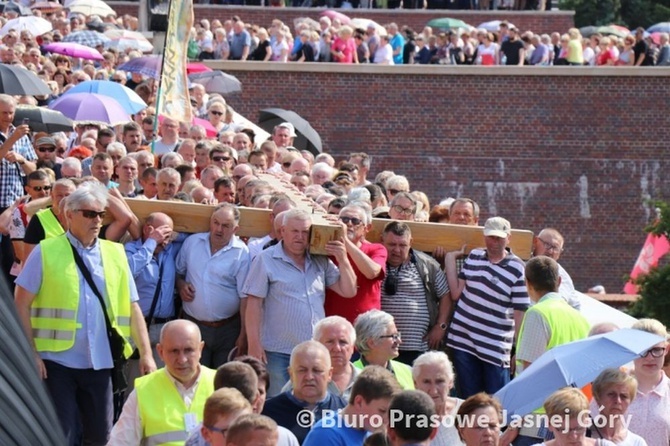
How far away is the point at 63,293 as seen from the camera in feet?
22.6

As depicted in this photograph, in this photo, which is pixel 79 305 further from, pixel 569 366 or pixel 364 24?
pixel 364 24

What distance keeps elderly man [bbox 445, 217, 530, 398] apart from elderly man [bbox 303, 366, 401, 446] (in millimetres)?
3195

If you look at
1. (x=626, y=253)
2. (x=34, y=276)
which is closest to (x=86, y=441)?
(x=34, y=276)

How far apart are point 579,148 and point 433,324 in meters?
27.1

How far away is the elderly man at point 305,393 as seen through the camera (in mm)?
6031

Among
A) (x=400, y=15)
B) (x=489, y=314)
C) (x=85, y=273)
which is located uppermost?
(x=85, y=273)

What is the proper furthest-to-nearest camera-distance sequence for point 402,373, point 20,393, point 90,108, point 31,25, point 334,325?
point 31,25
point 90,108
point 402,373
point 334,325
point 20,393

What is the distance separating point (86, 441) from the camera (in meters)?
7.23

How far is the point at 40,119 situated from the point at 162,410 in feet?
31.1

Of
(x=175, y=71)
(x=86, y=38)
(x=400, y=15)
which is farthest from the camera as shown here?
(x=400, y=15)

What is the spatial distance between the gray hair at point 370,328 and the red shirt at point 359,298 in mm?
1083

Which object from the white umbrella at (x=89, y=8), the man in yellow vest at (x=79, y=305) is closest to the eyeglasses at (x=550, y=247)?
the man in yellow vest at (x=79, y=305)

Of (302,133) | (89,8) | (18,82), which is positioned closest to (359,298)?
(18,82)

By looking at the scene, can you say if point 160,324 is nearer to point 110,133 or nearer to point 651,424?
point 651,424
